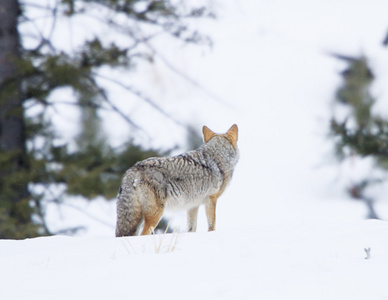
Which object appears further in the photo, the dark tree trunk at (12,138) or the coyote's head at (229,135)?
the dark tree trunk at (12,138)

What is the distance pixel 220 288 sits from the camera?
318 cm

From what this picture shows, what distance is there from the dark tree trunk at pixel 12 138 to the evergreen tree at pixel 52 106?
0.7 inches

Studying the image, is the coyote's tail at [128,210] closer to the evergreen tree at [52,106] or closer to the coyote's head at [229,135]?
the coyote's head at [229,135]

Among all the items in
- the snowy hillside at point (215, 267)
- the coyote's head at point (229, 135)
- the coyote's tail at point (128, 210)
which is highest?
the coyote's head at point (229, 135)

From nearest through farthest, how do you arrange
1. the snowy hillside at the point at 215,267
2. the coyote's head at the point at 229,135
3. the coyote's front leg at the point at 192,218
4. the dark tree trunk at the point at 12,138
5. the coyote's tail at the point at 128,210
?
the snowy hillside at the point at 215,267 < the coyote's tail at the point at 128,210 < the coyote's front leg at the point at 192,218 < the coyote's head at the point at 229,135 < the dark tree trunk at the point at 12,138

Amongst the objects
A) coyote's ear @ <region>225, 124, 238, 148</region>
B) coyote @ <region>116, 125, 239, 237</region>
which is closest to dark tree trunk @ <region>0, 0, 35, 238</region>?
coyote @ <region>116, 125, 239, 237</region>

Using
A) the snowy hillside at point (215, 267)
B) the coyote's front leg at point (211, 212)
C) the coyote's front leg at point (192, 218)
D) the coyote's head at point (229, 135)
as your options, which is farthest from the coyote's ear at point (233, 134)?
the snowy hillside at point (215, 267)

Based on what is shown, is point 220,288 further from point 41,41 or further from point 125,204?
point 41,41

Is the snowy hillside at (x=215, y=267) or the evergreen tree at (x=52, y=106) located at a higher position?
the evergreen tree at (x=52, y=106)

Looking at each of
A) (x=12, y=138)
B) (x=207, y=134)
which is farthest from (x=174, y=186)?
(x=12, y=138)

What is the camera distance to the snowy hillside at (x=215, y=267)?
3.15 m

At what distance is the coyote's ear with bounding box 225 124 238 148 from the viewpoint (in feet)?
24.5

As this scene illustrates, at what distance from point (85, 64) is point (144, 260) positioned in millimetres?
7910

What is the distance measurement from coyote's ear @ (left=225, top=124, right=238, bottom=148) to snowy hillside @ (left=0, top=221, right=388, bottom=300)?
2.74 meters
